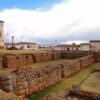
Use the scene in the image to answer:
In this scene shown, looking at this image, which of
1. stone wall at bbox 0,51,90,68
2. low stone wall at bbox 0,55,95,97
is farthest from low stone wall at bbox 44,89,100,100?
stone wall at bbox 0,51,90,68

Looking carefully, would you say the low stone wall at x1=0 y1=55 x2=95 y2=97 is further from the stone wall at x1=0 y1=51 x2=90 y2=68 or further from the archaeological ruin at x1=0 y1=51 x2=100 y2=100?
the stone wall at x1=0 y1=51 x2=90 y2=68

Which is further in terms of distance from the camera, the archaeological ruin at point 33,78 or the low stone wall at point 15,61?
the low stone wall at point 15,61

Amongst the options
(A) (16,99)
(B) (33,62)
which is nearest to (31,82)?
(A) (16,99)

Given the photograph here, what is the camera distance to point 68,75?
469 inches

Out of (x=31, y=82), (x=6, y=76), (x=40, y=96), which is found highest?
(x=6, y=76)

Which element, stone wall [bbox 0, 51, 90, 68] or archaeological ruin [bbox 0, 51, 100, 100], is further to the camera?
stone wall [bbox 0, 51, 90, 68]

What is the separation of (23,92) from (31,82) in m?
0.75

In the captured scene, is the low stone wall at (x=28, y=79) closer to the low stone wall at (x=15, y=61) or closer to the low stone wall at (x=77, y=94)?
the low stone wall at (x=77, y=94)

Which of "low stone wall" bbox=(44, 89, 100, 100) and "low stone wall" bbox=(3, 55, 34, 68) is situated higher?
"low stone wall" bbox=(3, 55, 34, 68)

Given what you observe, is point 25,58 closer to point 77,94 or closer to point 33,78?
point 33,78

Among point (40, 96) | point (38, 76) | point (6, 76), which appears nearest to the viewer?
point (6, 76)

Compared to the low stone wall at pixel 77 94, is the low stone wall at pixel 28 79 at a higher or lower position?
higher

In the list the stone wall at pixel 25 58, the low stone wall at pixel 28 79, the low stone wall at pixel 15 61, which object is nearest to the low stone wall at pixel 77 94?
the low stone wall at pixel 28 79

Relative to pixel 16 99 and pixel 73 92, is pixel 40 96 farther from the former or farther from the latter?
pixel 16 99
